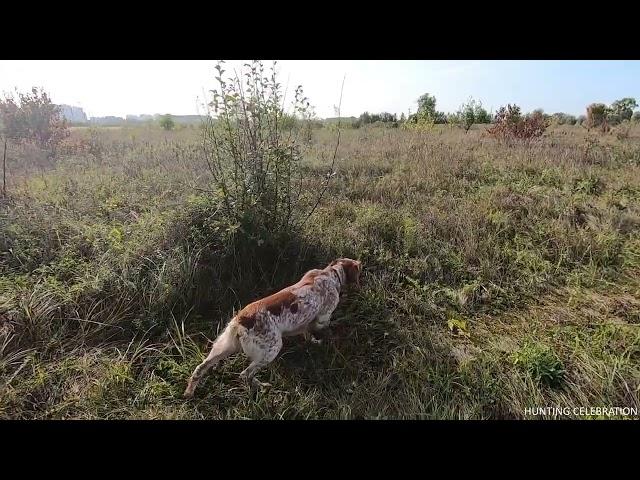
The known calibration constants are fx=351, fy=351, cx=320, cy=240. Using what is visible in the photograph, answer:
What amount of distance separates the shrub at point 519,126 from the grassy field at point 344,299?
91.1 inches

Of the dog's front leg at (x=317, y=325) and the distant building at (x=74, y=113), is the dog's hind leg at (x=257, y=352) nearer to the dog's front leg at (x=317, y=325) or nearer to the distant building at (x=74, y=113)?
the dog's front leg at (x=317, y=325)

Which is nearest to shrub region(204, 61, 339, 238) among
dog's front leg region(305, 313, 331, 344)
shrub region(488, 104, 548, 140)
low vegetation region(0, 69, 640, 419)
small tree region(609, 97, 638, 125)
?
low vegetation region(0, 69, 640, 419)

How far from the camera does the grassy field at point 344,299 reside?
7.53 feet

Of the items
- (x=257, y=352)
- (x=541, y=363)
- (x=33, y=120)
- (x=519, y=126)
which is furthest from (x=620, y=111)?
(x=33, y=120)

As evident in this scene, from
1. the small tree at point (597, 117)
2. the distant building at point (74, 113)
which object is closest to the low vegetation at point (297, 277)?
the distant building at point (74, 113)

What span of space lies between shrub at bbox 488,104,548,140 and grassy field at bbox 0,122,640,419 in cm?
231

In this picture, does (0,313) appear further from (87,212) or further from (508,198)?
(508,198)

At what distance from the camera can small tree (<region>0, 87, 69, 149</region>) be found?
14.3ft

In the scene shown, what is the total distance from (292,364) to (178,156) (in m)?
4.51

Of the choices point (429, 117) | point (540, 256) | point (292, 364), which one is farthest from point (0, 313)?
point (429, 117)

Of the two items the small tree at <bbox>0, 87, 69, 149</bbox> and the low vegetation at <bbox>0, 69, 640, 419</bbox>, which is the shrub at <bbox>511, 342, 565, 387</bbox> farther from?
the small tree at <bbox>0, 87, 69, 149</bbox>

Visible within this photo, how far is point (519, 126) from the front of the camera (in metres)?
7.08

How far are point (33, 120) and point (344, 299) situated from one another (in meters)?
5.01

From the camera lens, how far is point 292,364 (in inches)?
102
